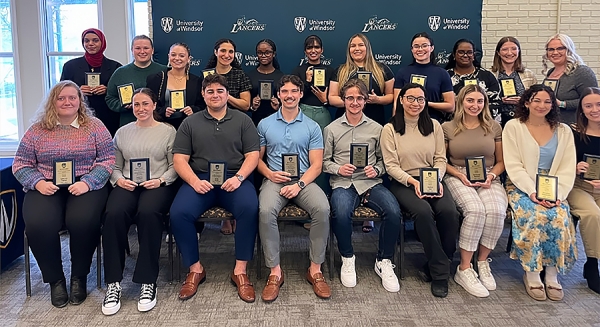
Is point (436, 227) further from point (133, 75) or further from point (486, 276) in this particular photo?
point (133, 75)

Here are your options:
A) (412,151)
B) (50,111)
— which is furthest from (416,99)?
(50,111)

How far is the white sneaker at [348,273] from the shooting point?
308 cm

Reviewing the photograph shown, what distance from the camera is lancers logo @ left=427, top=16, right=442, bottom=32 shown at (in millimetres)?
4680

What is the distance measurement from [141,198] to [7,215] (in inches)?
41.4

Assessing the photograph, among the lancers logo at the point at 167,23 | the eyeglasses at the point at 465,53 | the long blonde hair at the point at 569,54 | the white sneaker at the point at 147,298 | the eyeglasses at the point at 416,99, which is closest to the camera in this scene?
the white sneaker at the point at 147,298

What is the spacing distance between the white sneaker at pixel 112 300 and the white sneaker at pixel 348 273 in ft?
4.56

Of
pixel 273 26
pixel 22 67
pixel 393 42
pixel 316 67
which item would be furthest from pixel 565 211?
pixel 22 67

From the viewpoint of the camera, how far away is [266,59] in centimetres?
388

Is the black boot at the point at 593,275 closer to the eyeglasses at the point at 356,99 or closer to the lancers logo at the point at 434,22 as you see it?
the eyeglasses at the point at 356,99

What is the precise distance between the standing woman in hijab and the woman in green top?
19cm

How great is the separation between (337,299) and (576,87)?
8.48ft

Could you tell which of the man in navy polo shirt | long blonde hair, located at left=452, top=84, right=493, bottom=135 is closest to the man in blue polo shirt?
the man in navy polo shirt

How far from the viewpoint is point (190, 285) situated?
2.96 meters

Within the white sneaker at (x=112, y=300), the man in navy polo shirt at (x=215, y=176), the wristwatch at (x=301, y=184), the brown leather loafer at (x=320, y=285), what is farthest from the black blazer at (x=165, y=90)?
the brown leather loafer at (x=320, y=285)
